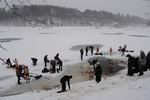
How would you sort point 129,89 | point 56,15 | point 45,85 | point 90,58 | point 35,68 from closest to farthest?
point 129,89 < point 45,85 < point 35,68 < point 90,58 < point 56,15

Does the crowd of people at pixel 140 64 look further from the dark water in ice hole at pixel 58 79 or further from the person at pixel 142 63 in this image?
the dark water in ice hole at pixel 58 79

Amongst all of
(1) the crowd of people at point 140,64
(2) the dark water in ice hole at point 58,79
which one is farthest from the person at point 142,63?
(2) the dark water in ice hole at point 58,79

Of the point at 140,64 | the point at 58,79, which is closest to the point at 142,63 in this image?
the point at 140,64

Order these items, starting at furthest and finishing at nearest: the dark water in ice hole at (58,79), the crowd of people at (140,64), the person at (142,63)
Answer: the dark water in ice hole at (58,79) → the crowd of people at (140,64) → the person at (142,63)

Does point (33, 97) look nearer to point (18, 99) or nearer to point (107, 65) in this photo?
point (18, 99)

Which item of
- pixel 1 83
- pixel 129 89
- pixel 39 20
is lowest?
pixel 1 83

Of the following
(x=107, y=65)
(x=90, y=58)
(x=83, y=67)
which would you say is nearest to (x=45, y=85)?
(x=83, y=67)

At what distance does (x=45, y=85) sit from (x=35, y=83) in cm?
98

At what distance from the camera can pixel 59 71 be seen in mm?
19781

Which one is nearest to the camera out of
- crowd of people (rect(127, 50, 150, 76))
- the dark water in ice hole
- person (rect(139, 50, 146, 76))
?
person (rect(139, 50, 146, 76))

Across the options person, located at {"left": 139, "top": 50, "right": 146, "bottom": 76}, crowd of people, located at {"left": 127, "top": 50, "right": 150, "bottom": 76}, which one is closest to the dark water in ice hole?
crowd of people, located at {"left": 127, "top": 50, "right": 150, "bottom": 76}

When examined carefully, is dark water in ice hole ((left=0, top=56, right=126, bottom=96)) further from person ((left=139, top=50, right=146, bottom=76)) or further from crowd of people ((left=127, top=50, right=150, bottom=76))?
person ((left=139, top=50, right=146, bottom=76))

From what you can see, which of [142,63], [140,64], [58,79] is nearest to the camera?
[140,64]

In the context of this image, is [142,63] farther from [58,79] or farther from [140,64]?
[58,79]
